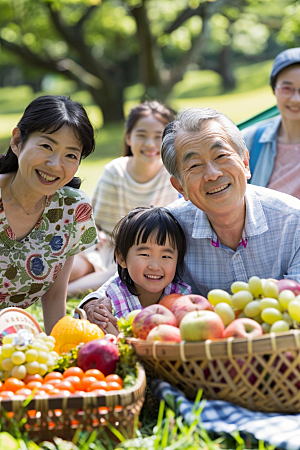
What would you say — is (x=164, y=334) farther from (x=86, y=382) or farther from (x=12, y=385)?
(x=12, y=385)

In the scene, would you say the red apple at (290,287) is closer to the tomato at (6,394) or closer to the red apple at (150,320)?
the red apple at (150,320)

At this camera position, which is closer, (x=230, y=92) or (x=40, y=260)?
(x=40, y=260)

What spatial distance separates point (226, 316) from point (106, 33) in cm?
2008

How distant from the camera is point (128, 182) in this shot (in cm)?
479

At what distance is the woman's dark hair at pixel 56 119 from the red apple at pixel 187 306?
3.45 feet

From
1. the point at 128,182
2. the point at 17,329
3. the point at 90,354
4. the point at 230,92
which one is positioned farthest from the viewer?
the point at 230,92

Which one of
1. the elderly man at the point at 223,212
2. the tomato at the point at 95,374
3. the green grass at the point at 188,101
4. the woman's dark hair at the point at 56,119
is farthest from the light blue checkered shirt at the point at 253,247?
the green grass at the point at 188,101

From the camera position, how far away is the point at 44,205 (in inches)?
117

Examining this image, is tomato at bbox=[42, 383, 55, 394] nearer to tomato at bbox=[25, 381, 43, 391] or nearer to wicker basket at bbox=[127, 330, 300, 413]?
tomato at bbox=[25, 381, 43, 391]

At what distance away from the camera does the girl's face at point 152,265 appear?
2693mm

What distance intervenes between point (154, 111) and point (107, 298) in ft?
8.20

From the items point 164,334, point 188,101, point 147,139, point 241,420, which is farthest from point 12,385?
point 188,101

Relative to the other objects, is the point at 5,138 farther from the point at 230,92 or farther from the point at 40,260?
the point at 40,260

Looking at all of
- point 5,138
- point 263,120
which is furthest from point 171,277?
point 5,138
